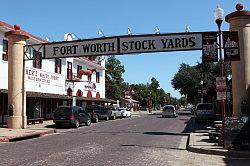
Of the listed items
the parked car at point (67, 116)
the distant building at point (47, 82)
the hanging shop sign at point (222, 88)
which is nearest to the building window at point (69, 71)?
the distant building at point (47, 82)

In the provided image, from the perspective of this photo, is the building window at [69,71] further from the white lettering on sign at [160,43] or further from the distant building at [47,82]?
the white lettering on sign at [160,43]

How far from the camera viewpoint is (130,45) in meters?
25.0

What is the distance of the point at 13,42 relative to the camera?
28.8 metres

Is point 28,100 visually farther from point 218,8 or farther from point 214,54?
point 218,8

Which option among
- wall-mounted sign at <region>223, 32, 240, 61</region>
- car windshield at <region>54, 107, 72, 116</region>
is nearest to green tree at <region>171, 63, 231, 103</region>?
car windshield at <region>54, 107, 72, 116</region>

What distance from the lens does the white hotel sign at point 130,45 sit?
2395 centimetres

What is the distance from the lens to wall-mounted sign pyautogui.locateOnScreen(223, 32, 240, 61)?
19.0 meters

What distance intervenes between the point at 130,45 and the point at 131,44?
9 centimetres

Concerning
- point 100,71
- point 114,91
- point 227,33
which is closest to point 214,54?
point 227,33

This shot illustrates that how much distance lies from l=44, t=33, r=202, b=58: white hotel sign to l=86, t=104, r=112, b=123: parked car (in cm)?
1398

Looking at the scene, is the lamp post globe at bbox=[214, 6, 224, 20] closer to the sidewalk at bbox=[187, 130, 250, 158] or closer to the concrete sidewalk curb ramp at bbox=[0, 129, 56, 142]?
the sidewalk at bbox=[187, 130, 250, 158]

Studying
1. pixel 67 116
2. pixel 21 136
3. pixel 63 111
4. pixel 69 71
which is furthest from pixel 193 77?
pixel 21 136

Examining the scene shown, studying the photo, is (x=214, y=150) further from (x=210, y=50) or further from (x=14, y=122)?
(x=14, y=122)

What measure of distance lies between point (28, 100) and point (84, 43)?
499 inches
